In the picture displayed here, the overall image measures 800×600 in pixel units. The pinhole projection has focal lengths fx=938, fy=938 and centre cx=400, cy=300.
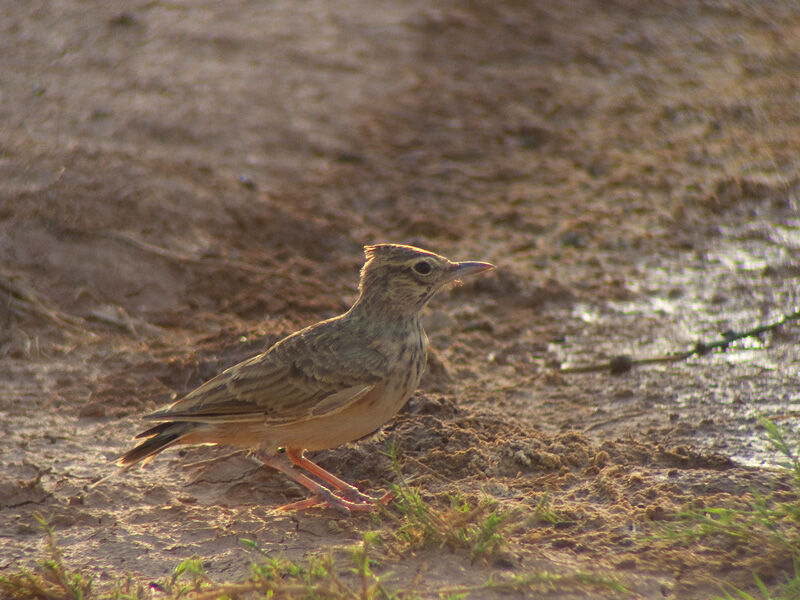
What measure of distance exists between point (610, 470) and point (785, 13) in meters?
11.0

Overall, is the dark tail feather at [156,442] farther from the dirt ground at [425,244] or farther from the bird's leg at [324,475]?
the bird's leg at [324,475]

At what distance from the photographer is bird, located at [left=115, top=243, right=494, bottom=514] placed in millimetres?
5141

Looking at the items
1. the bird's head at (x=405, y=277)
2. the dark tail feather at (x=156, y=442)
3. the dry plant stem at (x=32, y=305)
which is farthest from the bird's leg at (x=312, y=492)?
the dry plant stem at (x=32, y=305)

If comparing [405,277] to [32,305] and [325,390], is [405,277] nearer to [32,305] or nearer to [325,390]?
[325,390]

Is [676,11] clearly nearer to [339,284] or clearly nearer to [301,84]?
[301,84]

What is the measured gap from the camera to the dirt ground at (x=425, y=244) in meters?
5.31

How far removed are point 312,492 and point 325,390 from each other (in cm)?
63

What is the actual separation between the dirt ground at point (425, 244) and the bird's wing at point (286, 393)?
0.60 m

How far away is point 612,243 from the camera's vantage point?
905 centimetres

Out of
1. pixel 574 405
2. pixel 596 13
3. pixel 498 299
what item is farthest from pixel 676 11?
pixel 574 405

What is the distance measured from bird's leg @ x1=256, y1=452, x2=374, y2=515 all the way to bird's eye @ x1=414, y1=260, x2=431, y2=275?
1.37 metres

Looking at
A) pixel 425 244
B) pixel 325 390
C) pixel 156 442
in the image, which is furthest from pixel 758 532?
pixel 425 244

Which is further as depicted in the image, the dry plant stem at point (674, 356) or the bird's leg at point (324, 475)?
the dry plant stem at point (674, 356)

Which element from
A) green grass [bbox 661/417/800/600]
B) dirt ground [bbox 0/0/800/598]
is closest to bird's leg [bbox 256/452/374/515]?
dirt ground [bbox 0/0/800/598]
